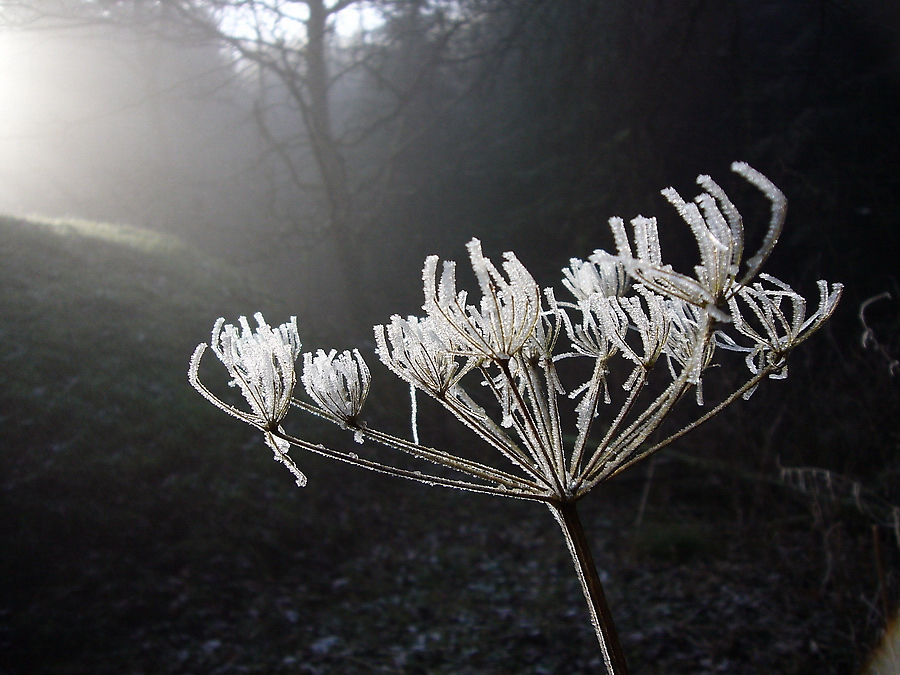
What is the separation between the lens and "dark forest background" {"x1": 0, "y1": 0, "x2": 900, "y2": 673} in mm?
5051

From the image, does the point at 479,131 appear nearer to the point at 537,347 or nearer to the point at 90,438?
the point at 90,438

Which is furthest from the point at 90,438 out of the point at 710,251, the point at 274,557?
the point at 710,251

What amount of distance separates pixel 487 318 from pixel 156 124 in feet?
69.0

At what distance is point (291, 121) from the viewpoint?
2162 centimetres

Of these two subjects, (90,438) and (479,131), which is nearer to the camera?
(90,438)

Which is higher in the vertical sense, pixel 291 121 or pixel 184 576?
pixel 291 121

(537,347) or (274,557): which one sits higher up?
(537,347)

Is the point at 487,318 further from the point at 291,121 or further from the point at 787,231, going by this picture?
the point at 291,121

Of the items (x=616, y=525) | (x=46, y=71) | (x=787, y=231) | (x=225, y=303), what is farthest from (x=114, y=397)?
(x=46, y=71)

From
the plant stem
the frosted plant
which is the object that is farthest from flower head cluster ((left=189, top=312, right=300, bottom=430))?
the plant stem

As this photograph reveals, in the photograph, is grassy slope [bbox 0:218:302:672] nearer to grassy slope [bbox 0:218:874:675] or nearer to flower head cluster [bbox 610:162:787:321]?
grassy slope [bbox 0:218:874:675]

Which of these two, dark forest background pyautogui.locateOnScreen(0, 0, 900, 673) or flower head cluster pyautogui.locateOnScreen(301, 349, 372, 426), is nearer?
flower head cluster pyautogui.locateOnScreen(301, 349, 372, 426)

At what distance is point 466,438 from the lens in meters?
9.35

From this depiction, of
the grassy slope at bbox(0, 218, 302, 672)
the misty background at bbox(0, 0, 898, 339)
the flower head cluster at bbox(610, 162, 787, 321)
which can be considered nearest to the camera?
the flower head cluster at bbox(610, 162, 787, 321)
